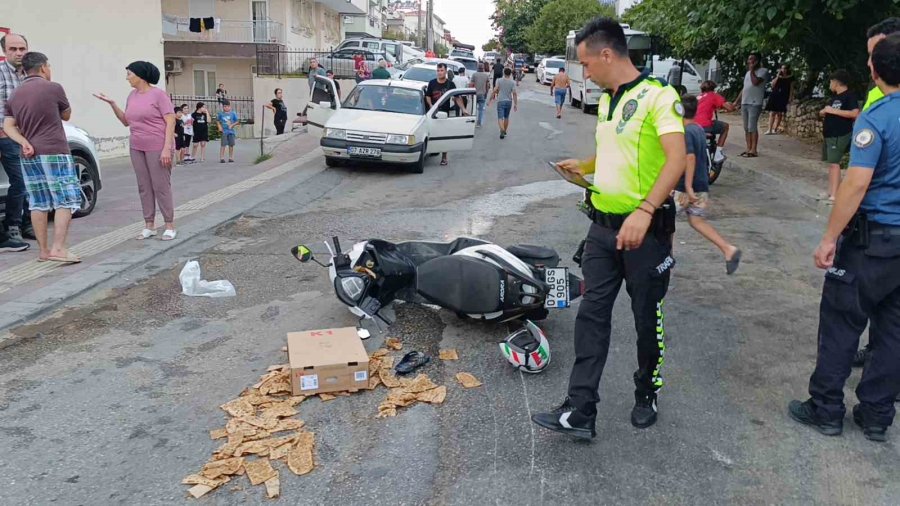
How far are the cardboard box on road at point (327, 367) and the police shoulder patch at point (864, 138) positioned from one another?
2.78m

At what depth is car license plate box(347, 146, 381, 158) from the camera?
1267 centimetres

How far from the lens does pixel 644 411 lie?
3.94 meters

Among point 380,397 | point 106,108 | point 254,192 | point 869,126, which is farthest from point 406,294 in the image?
point 106,108

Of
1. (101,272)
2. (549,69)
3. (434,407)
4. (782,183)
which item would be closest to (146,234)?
(101,272)

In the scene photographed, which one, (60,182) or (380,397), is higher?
(60,182)

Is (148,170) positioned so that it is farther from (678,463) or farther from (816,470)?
(816,470)

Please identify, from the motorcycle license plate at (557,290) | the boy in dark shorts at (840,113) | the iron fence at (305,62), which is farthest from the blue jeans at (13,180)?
the iron fence at (305,62)

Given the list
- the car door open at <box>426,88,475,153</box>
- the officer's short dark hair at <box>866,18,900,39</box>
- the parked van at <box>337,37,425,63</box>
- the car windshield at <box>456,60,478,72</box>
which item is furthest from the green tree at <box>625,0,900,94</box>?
the car windshield at <box>456,60,478,72</box>

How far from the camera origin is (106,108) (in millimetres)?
16906

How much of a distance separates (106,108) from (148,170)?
10.5 metres

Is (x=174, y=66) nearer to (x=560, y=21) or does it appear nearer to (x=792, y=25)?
(x=560, y=21)

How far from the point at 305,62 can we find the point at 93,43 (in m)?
18.7

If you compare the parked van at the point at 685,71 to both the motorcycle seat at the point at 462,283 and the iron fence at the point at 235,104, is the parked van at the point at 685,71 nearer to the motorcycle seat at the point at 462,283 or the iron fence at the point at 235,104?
the iron fence at the point at 235,104

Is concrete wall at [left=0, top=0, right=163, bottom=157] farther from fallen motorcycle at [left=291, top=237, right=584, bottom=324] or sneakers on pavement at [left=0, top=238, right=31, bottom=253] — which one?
fallen motorcycle at [left=291, top=237, right=584, bottom=324]
